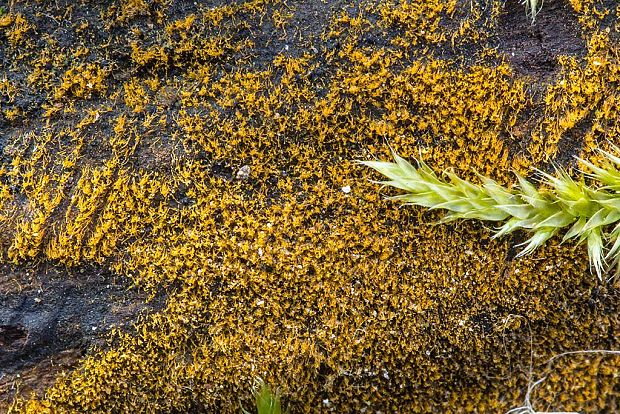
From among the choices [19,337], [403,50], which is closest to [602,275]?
[403,50]

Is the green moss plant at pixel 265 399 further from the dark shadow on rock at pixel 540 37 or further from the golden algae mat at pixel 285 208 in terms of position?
the dark shadow on rock at pixel 540 37

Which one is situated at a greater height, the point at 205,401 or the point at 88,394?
the point at 88,394

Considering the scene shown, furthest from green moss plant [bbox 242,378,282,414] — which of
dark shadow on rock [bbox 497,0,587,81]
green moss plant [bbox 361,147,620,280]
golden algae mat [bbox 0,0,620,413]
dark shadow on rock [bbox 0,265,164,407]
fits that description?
dark shadow on rock [bbox 497,0,587,81]

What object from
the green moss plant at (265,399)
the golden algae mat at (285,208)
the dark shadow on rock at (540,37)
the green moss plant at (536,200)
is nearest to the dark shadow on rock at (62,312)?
the golden algae mat at (285,208)

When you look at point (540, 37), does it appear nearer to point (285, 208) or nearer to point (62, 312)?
point (285, 208)

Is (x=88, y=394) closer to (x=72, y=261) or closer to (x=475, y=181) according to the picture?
(x=72, y=261)

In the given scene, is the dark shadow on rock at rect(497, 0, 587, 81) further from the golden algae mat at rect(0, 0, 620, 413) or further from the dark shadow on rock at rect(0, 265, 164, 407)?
the dark shadow on rock at rect(0, 265, 164, 407)
